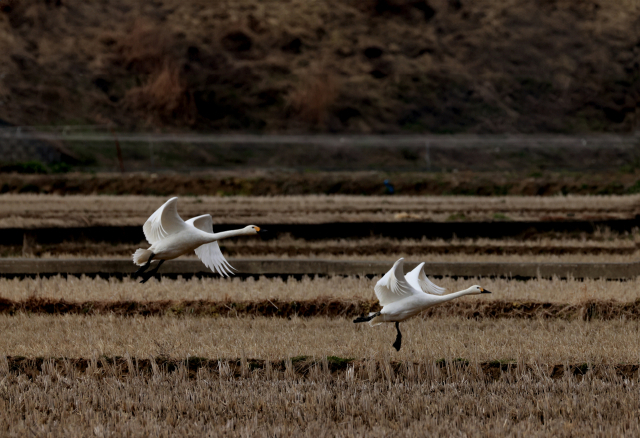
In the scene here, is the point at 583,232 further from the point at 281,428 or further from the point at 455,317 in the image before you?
the point at 281,428

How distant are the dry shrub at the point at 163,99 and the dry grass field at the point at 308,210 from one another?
2048 cm

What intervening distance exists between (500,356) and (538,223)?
38.4 ft

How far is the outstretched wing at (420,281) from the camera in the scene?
7.52 m

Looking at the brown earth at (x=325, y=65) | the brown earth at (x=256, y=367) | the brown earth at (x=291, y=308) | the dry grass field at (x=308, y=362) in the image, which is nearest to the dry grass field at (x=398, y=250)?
the dry grass field at (x=308, y=362)

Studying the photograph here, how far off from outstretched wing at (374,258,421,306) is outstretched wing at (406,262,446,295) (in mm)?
203

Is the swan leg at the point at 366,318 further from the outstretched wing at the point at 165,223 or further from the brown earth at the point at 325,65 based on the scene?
the brown earth at the point at 325,65

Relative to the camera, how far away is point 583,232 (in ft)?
60.3

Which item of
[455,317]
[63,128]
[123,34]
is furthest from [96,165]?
[455,317]

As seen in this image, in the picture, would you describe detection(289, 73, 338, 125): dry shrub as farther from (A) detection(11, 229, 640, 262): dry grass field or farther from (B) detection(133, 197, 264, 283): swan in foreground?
(B) detection(133, 197, 264, 283): swan in foreground

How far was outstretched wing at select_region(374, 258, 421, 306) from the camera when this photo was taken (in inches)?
269

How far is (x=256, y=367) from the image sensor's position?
7090 millimetres

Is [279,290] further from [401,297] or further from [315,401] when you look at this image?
[315,401]

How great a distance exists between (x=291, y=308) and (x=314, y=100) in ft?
129

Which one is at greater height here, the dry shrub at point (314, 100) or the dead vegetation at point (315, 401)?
the dry shrub at point (314, 100)
